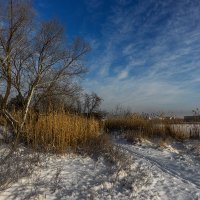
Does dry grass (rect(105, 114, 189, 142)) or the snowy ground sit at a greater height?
dry grass (rect(105, 114, 189, 142))

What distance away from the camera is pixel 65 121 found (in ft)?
25.5

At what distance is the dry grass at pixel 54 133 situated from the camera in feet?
23.6

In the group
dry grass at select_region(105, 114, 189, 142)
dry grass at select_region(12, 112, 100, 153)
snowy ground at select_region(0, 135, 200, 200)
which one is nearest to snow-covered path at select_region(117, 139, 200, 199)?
snowy ground at select_region(0, 135, 200, 200)

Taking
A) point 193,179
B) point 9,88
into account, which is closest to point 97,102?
point 9,88

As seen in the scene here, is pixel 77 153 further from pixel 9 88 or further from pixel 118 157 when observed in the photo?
pixel 9 88

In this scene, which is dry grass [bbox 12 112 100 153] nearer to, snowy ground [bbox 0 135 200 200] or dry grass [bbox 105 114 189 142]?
snowy ground [bbox 0 135 200 200]

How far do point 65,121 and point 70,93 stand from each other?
58.4 ft

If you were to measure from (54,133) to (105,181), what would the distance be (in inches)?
115

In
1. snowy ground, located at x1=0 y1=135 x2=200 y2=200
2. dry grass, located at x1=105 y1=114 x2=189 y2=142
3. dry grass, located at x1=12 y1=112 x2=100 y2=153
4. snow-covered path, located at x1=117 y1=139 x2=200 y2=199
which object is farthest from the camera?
dry grass, located at x1=105 y1=114 x2=189 y2=142

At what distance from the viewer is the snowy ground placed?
13.8 feet

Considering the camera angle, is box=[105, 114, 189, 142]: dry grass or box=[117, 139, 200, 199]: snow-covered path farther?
box=[105, 114, 189, 142]: dry grass

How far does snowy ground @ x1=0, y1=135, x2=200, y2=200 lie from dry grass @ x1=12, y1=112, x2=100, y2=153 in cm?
56

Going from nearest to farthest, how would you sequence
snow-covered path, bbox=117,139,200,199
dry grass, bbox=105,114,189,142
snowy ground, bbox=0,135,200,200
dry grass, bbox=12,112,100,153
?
snowy ground, bbox=0,135,200,200 → snow-covered path, bbox=117,139,200,199 → dry grass, bbox=12,112,100,153 → dry grass, bbox=105,114,189,142

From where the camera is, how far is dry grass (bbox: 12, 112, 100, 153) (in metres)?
7.20
